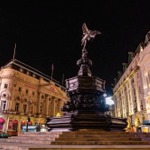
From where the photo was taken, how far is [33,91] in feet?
205

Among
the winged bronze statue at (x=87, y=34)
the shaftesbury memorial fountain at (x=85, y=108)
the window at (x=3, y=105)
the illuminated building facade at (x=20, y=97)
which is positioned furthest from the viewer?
the illuminated building facade at (x=20, y=97)

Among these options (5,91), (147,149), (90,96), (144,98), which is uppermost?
(5,91)

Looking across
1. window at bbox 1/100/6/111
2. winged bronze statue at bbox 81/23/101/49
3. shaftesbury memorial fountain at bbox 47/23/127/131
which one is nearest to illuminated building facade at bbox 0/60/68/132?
window at bbox 1/100/6/111

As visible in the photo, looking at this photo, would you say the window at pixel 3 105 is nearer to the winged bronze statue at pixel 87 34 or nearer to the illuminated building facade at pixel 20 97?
the illuminated building facade at pixel 20 97

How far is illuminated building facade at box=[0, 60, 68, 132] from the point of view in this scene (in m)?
51.1

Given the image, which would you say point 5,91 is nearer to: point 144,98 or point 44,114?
point 44,114

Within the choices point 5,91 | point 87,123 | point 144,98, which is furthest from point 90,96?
point 5,91

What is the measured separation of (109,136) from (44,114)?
2382 inches

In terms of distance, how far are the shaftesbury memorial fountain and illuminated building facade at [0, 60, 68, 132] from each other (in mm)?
34773

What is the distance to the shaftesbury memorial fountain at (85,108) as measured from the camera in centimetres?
1138

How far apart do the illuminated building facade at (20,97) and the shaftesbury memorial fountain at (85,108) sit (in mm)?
34773

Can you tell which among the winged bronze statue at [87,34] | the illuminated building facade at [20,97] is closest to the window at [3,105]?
the illuminated building facade at [20,97]

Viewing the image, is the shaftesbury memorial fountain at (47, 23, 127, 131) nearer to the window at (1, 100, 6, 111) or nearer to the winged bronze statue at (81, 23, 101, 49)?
the winged bronze statue at (81, 23, 101, 49)

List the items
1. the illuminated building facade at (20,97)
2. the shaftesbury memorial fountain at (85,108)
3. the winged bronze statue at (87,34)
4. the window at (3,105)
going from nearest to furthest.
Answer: the shaftesbury memorial fountain at (85,108)
the winged bronze statue at (87,34)
the window at (3,105)
the illuminated building facade at (20,97)
